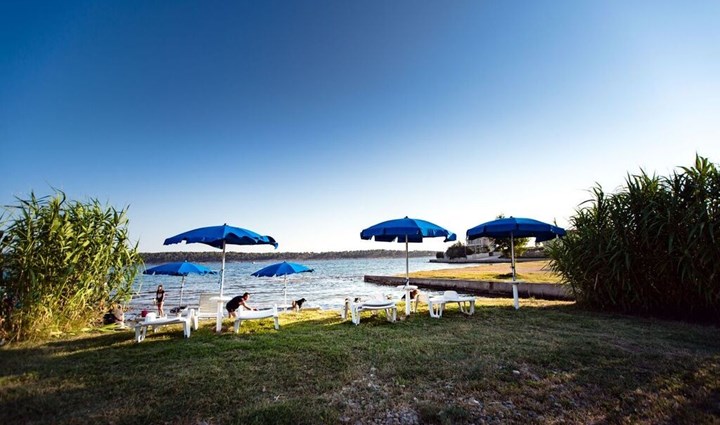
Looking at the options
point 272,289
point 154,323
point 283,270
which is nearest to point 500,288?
point 283,270

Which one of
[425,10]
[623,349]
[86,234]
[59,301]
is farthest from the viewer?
[425,10]

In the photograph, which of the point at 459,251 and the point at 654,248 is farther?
the point at 459,251

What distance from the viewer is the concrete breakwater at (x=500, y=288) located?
14.9m

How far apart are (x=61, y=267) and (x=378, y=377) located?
6923 millimetres

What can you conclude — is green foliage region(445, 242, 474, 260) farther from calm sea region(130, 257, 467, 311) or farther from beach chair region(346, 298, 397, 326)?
beach chair region(346, 298, 397, 326)

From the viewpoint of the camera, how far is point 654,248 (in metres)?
7.57

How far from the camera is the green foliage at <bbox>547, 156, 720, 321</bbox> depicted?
6746mm

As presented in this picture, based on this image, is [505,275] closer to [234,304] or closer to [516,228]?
[516,228]

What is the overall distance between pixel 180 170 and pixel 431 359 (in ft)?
45.5

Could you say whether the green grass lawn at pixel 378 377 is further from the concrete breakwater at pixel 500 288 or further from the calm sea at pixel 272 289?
the concrete breakwater at pixel 500 288

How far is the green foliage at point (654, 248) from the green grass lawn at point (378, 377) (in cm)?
117

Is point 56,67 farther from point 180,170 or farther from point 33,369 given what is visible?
point 33,369

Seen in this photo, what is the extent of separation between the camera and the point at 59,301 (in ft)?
21.8

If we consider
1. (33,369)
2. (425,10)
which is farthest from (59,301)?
(425,10)
